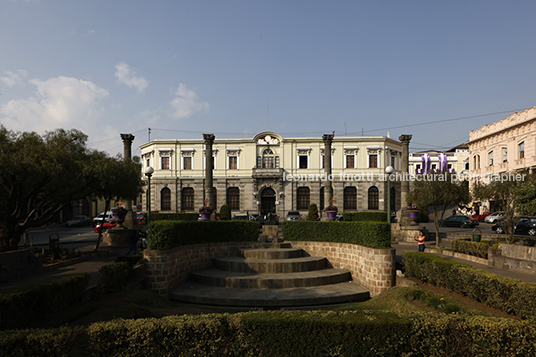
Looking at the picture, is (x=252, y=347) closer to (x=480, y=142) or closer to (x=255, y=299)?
(x=255, y=299)

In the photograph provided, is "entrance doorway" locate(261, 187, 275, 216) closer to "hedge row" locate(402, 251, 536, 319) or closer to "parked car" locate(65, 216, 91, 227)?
"parked car" locate(65, 216, 91, 227)

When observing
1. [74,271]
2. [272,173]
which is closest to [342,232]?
[74,271]

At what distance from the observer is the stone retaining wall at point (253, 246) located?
11961mm

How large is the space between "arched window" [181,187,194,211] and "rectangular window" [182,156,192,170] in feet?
10.1

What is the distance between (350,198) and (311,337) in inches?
1633

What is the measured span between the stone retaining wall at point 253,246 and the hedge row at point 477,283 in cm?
104

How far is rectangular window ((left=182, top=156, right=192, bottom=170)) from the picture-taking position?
155 ft

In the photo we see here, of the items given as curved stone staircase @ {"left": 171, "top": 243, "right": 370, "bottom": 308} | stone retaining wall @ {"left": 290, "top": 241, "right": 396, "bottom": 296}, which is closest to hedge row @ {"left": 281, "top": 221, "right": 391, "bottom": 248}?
stone retaining wall @ {"left": 290, "top": 241, "right": 396, "bottom": 296}

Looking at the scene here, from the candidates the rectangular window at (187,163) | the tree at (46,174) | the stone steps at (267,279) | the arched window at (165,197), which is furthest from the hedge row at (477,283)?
the arched window at (165,197)

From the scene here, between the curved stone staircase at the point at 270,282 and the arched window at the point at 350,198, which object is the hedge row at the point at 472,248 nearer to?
the curved stone staircase at the point at 270,282

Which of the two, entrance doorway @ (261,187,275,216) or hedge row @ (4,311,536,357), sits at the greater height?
entrance doorway @ (261,187,275,216)

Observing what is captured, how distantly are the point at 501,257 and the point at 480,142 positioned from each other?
126 feet

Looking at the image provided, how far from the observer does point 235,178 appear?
46.4 meters

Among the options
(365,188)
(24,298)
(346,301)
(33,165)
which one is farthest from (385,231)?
(365,188)
